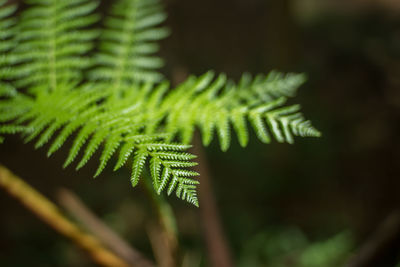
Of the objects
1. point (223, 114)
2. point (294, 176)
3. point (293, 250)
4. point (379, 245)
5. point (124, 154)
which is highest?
point (294, 176)

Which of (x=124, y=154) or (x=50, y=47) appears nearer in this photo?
(x=124, y=154)

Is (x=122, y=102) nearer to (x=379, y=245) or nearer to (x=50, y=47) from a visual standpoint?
(x=50, y=47)

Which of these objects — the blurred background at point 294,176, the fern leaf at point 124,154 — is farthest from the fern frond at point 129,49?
the blurred background at point 294,176

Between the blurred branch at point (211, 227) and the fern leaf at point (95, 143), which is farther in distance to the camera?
the blurred branch at point (211, 227)

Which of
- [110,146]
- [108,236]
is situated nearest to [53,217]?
[108,236]

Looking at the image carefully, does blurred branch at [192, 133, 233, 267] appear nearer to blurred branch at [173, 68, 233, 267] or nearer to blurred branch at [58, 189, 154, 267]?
blurred branch at [173, 68, 233, 267]

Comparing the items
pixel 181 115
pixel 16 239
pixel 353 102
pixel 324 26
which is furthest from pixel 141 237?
pixel 324 26

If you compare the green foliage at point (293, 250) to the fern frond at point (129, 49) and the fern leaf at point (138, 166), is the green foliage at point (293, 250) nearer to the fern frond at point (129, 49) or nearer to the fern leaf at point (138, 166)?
the fern frond at point (129, 49)

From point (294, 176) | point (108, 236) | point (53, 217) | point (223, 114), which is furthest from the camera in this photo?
point (294, 176)
